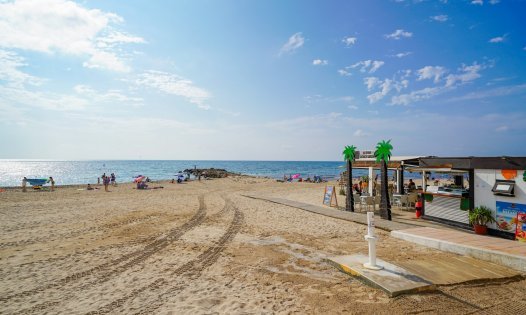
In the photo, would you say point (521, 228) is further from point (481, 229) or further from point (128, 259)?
point (128, 259)

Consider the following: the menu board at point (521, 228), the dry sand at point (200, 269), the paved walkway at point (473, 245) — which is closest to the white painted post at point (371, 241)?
the dry sand at point (200, 269)

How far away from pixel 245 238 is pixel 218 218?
3821 millimetres

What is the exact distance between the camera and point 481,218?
9422 mm

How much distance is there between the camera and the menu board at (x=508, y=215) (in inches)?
336

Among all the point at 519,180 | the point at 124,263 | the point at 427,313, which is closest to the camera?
the point at 427,313

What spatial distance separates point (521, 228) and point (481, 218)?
3.81 feet

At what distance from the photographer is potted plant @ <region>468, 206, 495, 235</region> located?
9.32 metres

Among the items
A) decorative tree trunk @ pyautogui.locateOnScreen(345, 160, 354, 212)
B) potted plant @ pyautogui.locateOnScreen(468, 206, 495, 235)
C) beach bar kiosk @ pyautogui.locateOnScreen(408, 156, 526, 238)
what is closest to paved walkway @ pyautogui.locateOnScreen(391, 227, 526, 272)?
potted plant @ pyautogui.locateOnScreen(468, 206, 495, 235)

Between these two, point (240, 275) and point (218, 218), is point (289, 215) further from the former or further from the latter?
point (240, 275)

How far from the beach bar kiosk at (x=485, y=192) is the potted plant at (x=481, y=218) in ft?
0.44

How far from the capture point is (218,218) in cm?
1302

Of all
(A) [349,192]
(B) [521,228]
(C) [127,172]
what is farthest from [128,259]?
(C) [127,172]

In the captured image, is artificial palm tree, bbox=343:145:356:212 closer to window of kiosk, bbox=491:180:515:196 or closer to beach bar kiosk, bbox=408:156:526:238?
beach bar kiosk, bbox=408:156:526:238

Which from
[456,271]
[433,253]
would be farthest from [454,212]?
[456,271]
